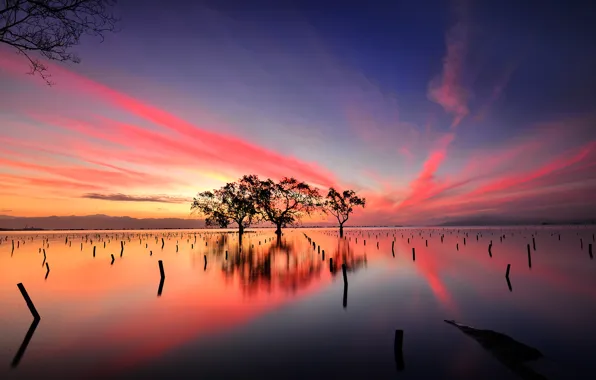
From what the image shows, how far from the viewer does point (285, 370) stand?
1168 cm

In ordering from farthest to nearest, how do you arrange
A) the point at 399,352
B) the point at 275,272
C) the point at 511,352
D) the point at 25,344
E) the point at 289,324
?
the point at 275,272 < the point at 289,324 < the point at 25,344 < the point at 511,352 < the point at 399,352

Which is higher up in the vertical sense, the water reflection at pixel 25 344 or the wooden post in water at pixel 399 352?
the wooden post in water at pixel 399 352

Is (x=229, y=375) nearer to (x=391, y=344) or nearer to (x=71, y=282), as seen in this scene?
(x=391, y=344)

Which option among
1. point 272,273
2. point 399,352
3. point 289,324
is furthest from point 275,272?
point 399,352

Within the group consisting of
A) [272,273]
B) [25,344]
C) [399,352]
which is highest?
[399,352]

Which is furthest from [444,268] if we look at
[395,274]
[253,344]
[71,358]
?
[71,358]

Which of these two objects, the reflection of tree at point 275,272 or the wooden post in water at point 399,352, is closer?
the wooden post in water at point 399,352

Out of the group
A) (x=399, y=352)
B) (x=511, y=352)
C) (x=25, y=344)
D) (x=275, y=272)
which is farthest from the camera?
(x=275, y=272)

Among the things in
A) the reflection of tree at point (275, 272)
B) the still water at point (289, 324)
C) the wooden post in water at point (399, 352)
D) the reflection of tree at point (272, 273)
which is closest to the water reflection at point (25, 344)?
the still water at point (289, 324)

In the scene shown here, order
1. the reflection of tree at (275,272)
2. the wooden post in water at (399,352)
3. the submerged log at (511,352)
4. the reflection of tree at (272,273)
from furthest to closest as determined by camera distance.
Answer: the reflection of tree at (272,273), the reflection of tree at (275,272), the wooden post in water at (399,352), the submerged log at (511,352)

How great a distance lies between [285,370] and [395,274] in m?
25.1

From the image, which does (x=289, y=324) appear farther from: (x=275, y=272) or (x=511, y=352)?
(x=275, y=272)

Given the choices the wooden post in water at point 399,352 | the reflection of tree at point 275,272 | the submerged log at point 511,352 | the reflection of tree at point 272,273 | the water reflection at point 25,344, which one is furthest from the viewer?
the reflection of tree at point 272,273

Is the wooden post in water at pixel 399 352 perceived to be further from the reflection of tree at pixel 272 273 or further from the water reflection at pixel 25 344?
the reflection of tree at pixel 272 273
